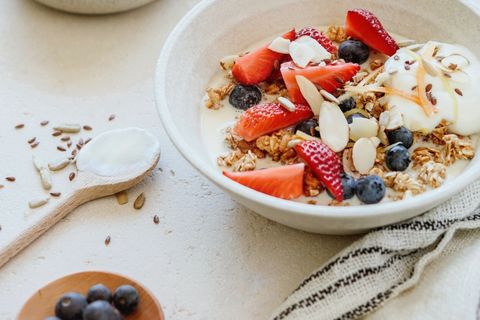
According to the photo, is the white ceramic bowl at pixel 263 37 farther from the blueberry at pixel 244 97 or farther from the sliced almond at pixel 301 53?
the sliced almond at pixel 301 53

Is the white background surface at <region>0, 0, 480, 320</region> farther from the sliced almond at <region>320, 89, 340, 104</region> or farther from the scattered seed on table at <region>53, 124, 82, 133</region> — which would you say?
the sliced almond at <region>320, 89, 340, 104</region>

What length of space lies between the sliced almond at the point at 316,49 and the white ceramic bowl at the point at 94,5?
1.71 ft

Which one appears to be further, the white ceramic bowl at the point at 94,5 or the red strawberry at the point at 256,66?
the white ceramic bowl at the point at 94,5


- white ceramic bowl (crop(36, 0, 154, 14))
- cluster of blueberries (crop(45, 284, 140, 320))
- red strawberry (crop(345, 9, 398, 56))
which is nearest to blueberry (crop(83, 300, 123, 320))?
cluster of blueberries (crop(45, 284, 140, 320))

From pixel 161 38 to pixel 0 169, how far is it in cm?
53

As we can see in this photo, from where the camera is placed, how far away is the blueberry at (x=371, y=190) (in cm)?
115

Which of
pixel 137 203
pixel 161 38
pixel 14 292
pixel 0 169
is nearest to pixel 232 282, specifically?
pixel 137 203

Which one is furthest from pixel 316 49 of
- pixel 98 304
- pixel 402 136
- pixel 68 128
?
pixel 98 304

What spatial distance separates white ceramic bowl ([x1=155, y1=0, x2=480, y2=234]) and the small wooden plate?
0.22 m

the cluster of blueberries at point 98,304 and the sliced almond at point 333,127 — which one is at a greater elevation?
the sliced almond at point 333,127

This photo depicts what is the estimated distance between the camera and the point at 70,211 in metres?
1.33

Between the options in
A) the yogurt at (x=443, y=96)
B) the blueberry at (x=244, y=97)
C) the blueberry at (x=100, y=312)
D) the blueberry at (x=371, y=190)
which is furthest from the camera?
the blueberry at (x=244, y=97)

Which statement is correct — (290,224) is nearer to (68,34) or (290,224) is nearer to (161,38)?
(161,38)

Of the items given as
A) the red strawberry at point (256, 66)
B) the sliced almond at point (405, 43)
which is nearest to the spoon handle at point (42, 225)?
the red strawberry at point (256, 66)
